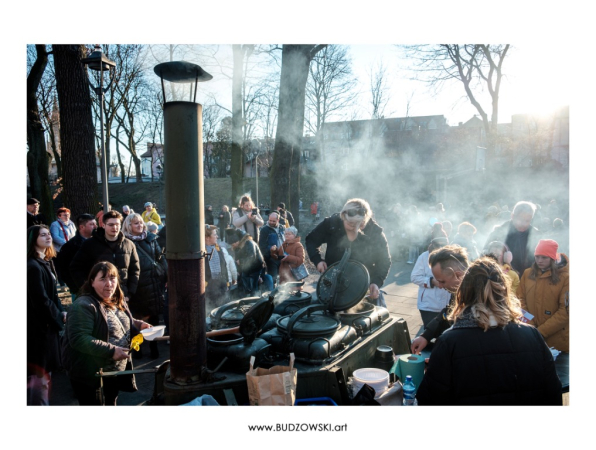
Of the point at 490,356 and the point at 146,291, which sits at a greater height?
the point at 490,356

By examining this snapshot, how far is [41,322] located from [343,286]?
7.75 ft

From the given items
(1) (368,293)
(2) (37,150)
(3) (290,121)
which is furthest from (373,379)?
(2) (37,150)

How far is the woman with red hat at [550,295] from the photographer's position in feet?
11.2

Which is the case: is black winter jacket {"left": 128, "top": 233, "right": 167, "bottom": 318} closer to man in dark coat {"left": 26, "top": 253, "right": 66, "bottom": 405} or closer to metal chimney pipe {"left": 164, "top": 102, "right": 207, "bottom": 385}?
man in dark coat {"left": 26, "top": 253, "right": 66, "bottom": 405}

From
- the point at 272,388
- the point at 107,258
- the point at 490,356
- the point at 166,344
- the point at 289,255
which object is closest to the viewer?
the point at 490,356

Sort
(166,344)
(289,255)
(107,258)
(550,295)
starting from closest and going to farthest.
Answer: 1. (550,295)
2. (107,258)
3. (166,344)
4. (289,255)

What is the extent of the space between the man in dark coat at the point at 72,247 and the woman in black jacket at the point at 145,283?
1.37ft

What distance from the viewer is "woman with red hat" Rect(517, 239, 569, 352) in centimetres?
340

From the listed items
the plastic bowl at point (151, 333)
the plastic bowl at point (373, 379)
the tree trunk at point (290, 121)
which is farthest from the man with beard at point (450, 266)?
the tree trunk at point (290, 121)

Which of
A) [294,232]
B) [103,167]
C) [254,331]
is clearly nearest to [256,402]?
[254,331]

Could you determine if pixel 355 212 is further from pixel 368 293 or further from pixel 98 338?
pixel 98 338

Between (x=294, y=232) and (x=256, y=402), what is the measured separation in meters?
4.54

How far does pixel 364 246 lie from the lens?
157 inches

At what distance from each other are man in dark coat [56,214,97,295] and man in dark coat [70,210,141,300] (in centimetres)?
67
